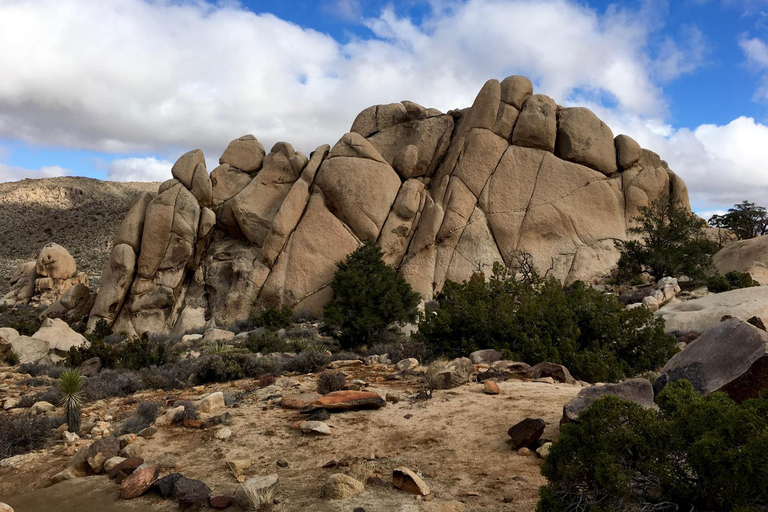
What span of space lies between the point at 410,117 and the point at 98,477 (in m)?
30.7

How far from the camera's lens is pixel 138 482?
6.16 m

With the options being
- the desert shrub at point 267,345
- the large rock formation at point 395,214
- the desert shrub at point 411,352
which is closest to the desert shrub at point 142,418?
the desert shrub at point 411,352

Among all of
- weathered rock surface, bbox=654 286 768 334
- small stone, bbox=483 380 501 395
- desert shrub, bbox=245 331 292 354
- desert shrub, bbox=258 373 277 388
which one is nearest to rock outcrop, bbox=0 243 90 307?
desert shrub, bbox=245 331 292 354

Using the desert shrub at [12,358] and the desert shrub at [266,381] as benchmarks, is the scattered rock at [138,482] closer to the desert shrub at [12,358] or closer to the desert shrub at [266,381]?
the desert shrub at [266,381]

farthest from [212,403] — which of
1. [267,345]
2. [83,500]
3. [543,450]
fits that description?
[267,345]

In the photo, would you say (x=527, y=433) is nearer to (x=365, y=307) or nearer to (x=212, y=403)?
(x=212, y=403)

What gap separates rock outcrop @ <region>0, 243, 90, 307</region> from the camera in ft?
123

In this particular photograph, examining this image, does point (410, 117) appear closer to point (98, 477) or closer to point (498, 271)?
point (498, 271)

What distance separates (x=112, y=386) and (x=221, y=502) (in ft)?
24.7

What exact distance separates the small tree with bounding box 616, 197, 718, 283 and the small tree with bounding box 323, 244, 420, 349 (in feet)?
36.5

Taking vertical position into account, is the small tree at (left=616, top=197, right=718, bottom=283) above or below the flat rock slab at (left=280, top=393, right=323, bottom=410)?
above

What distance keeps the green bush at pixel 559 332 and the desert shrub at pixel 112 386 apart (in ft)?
23.3

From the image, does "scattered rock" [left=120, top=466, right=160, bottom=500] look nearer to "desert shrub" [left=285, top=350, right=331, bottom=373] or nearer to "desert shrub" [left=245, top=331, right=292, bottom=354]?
"desert shrub" [left=285, top=350, right=331, bottom=373]

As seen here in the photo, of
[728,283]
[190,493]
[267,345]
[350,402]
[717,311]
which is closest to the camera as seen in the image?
[190,493]
